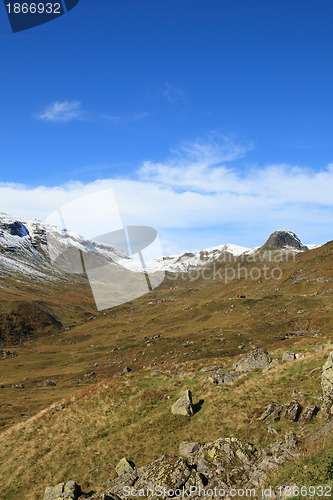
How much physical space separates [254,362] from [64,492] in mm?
23288

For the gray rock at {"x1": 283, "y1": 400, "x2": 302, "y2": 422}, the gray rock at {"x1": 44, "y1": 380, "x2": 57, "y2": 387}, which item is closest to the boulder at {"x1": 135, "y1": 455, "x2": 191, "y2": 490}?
the gray rock at {"x1": 283, "y1": 400, "x2": 302, "y2": 422}

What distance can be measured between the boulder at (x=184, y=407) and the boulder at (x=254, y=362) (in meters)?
9.57

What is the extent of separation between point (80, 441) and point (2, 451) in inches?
405

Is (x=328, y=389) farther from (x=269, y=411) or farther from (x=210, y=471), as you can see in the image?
(x=210, y=471)

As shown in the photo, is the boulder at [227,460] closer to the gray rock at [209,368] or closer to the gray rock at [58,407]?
the gray rock at [209,368]

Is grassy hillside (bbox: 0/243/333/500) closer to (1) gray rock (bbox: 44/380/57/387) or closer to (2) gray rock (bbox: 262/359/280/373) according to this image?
(2) gray rock (bbox: 262/359/280/373)

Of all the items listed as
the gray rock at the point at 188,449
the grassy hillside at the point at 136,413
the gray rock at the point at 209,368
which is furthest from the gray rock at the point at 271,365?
the gray rock at the point at 188,449

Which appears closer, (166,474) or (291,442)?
(291,442)

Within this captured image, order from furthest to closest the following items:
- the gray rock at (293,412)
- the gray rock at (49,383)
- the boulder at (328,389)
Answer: the gray rock at (49,383)
the gray rock at (293,412)
the boulder at (328,389)

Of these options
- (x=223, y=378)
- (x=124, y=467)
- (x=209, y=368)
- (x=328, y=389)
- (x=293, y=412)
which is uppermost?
(x=328, y=389)

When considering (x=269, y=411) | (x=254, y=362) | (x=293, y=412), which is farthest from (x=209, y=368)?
(x=293, y=412)

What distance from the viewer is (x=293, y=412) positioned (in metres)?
20.1

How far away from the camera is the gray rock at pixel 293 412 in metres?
19.9

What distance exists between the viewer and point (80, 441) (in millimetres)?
27219
